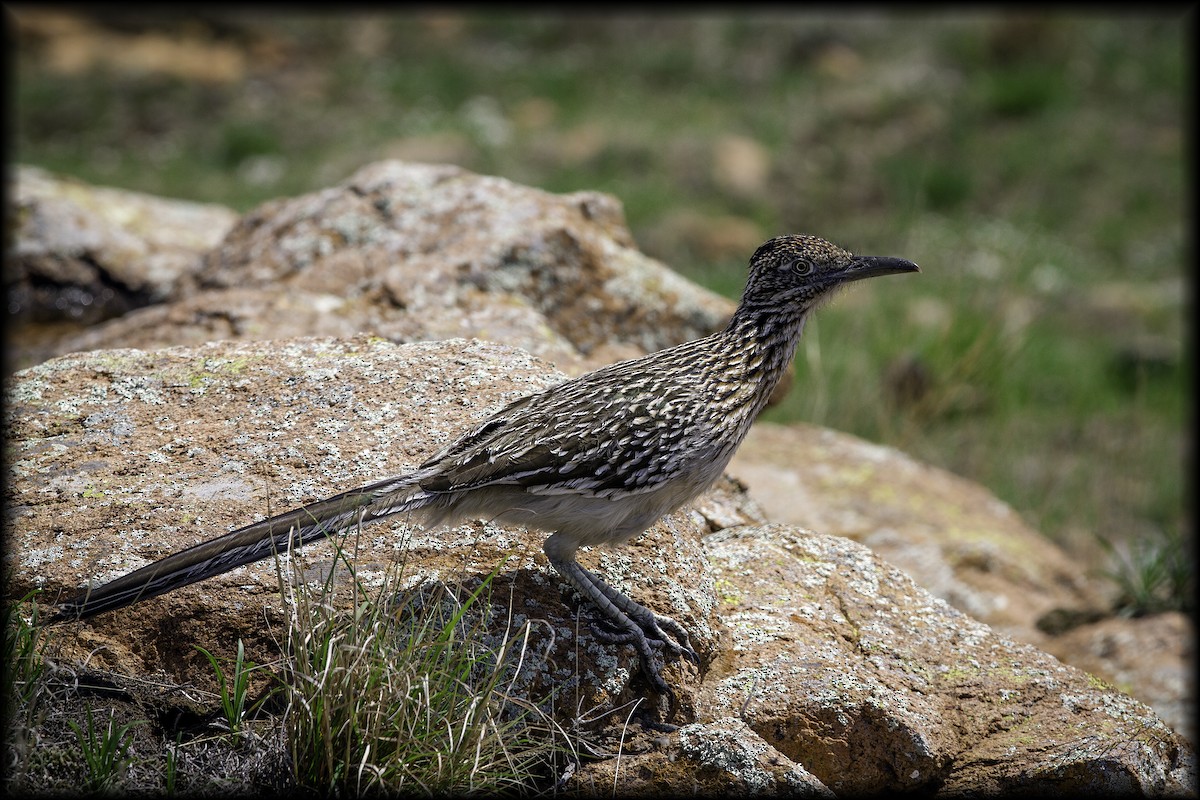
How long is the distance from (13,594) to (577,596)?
191 centimetres

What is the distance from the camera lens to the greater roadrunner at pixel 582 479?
3.62 metres

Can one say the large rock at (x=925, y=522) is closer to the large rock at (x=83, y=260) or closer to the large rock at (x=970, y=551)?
the large rock at (x=970, y=551)

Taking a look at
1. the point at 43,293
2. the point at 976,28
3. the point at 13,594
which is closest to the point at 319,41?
the point at 976,28

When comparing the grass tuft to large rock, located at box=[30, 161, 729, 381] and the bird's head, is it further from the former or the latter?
large rock, located at box=[30, 161, 729, 381]

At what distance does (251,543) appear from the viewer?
11.5 feet

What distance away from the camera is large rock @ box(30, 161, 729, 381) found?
5551 mm

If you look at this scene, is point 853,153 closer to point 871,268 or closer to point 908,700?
point 871,268

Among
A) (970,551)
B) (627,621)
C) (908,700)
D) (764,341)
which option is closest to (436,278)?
(764,341)

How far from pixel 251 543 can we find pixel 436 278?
8.16 feet

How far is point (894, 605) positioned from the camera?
4.44 metres

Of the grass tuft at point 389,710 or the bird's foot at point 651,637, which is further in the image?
the bird's foot at point 651,637

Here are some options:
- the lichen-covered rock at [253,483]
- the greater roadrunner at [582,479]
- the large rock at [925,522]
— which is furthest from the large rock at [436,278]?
the greater roadrunner at [582,479]

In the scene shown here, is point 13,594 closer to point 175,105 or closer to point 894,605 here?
point 894,605

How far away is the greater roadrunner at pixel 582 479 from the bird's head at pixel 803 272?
45 cm
